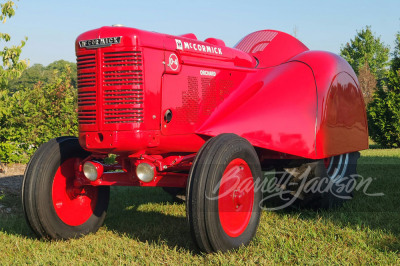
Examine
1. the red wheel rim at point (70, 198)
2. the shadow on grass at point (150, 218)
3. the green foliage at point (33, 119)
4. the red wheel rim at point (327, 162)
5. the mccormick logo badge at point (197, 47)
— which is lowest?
the shadow on grass at point (150, 218)

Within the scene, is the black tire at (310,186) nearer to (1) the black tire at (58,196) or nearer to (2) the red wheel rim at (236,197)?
(2) the red wheel rim at (236,197)

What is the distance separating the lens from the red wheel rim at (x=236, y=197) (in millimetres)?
3645

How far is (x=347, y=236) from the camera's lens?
388 centimetres

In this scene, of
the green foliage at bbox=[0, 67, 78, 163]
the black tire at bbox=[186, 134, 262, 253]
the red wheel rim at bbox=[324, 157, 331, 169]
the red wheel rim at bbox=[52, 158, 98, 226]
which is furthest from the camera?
the green foliage at bbox=[0, 67, 78, 163]

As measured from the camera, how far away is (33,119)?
8.70 m

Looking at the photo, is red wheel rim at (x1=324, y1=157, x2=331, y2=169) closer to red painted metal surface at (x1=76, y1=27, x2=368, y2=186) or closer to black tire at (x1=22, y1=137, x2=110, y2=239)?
red painted metal surface at (x1=76, y1=27, x2=368, y2=186)

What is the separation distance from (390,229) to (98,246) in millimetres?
2649

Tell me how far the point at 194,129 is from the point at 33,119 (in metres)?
5.52

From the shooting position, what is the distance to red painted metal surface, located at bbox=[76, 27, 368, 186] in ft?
12.1

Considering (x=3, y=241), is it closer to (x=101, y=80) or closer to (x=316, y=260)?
(x=101, y=80)

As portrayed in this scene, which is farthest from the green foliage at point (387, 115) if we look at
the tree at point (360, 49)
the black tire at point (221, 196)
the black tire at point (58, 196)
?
the tree at point (360, 49)

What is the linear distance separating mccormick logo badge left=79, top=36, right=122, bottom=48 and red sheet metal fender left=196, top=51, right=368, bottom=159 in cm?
116

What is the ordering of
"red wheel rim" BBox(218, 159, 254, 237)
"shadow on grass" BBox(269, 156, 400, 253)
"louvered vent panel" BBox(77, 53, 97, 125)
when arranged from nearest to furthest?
"red wheel rim" BBox(218, 159, 254, 237) → "louvered vent panel" BBox(77, 53, 97, 125) → "shadow on grass" BBox(269, 156, 400, 253)

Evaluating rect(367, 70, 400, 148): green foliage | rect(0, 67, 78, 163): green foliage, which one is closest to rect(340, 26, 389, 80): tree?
rect(367, 70, 400, 148): green foliage
